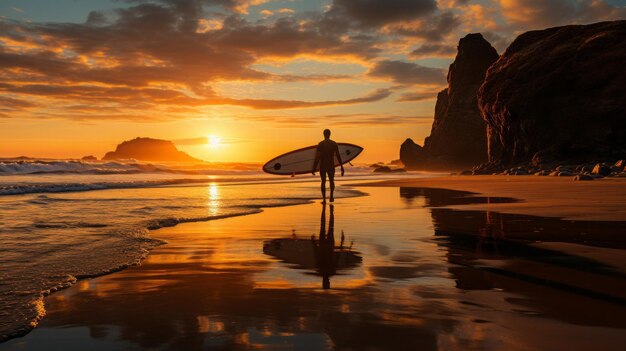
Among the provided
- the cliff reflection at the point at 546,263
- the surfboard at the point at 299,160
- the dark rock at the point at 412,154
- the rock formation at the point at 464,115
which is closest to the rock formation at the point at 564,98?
the surfboard at the point at 299,160

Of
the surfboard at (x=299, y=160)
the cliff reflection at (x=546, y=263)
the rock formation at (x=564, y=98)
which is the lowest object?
the cliff reflection at (x=546, y=263)

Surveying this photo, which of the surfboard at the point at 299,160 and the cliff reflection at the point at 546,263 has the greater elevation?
the surfboard at the point at 299,160

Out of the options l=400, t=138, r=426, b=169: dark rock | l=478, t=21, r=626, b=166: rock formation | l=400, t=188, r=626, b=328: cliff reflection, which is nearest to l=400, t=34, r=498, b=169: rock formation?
l=400, t=138, r=426, b=169: dark rock

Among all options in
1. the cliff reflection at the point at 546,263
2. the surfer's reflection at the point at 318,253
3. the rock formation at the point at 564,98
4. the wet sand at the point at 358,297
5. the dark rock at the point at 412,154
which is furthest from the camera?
the dark rock at the point at 412,154

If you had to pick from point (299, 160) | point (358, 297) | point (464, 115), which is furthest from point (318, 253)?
point (464, 115)

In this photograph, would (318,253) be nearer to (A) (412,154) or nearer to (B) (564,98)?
(B) (564,98)

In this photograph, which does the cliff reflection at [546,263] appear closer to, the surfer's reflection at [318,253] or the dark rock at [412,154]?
the surfer's reflection at [318,253]

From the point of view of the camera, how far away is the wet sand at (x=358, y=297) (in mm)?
3012

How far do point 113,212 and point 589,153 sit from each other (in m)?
37.7

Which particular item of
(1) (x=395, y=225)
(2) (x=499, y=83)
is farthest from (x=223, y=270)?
(2) (x=499, y=83)

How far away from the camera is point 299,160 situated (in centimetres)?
2705

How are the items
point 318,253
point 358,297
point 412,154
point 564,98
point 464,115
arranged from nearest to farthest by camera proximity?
point 358,297
point 318,253
point 564,98
point 464,115
point 412,154

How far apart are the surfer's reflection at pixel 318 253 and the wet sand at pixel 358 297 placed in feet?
0.08

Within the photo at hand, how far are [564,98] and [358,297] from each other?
43490 mm
